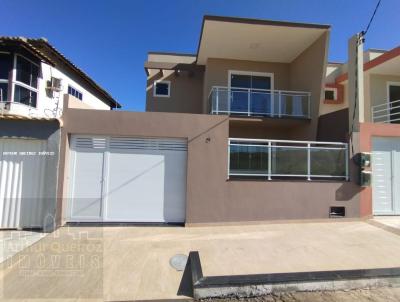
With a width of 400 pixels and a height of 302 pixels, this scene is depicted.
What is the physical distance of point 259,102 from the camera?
11000 millimetres

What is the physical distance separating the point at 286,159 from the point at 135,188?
4.77 m

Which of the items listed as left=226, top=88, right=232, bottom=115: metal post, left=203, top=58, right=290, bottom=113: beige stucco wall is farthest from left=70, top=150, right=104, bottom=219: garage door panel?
left=203, top=58, right=290, bottom=113: beige stucco wall

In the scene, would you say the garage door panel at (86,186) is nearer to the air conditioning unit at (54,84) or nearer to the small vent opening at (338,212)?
the air conditioning unit at (54,84)

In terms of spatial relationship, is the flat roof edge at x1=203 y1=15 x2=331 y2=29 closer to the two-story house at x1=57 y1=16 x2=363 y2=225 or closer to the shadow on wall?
the two-story house at x1=57 y1=16 x2=363 y2=225

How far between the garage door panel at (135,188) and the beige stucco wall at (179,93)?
20.3 feet

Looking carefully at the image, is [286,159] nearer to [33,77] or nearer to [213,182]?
[213,182]

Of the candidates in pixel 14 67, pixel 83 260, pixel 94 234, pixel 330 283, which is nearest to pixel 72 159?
pixel 94 234

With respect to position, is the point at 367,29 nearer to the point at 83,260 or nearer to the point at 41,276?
the point at 83,260

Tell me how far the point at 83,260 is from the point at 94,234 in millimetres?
1844

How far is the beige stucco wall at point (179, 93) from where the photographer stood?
→ 45.4 ft

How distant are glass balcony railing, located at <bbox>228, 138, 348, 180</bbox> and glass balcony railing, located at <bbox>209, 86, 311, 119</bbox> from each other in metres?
2.71

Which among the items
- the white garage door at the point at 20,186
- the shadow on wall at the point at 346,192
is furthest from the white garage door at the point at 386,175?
the white garage door at the point at 20,186

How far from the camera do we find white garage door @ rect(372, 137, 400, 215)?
8.91 metres

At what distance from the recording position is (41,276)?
4543 millimetres
